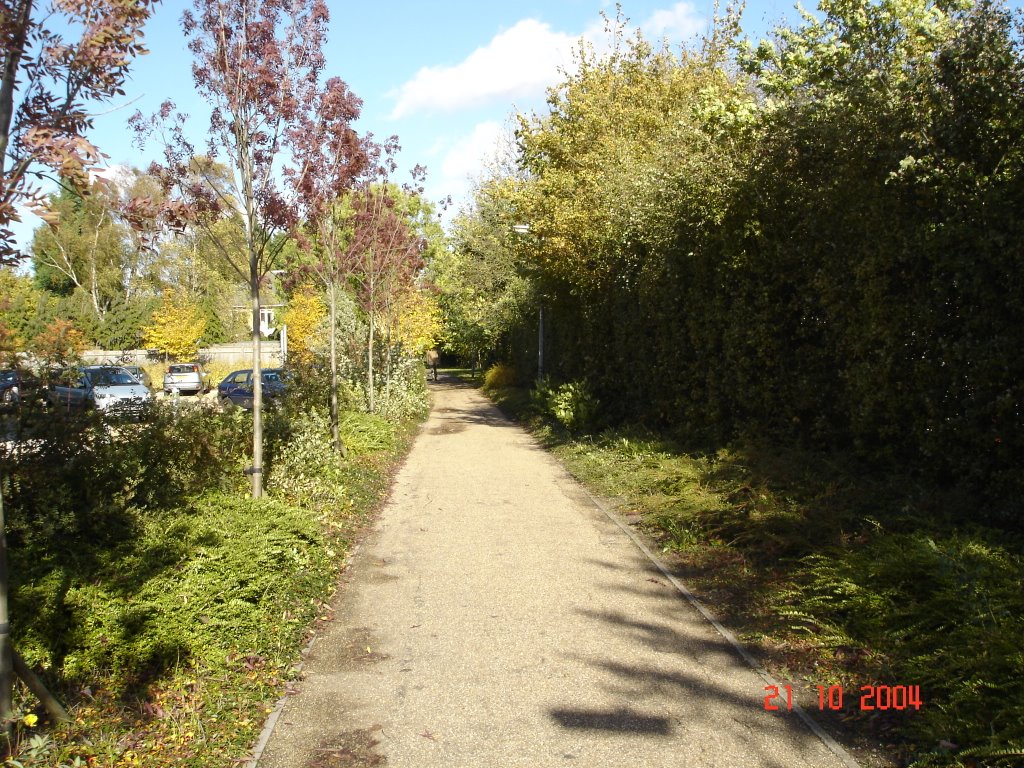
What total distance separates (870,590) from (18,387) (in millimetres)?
6405

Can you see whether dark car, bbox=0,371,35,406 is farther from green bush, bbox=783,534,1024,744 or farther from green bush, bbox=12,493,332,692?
green bush, bbox=783,534,1024,744

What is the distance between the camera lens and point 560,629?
5746 millimetres

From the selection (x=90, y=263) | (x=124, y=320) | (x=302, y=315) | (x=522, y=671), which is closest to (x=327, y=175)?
(x=522, y=671)

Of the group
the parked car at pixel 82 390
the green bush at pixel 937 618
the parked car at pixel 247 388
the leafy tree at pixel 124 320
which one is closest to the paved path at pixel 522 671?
the green bush at pixel 937 618

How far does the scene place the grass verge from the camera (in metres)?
3.99

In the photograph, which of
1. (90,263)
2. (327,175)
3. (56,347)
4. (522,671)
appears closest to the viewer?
(522,671)

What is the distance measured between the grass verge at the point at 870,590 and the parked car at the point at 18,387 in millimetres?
5552

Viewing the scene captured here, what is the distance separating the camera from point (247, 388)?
62.0 feet

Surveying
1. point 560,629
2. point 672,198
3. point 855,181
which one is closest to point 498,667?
point 560,629

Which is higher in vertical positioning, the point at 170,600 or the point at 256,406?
the point at 256,406

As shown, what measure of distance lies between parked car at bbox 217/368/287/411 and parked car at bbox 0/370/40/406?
3100 mm

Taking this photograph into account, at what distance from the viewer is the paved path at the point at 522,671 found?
403 centimetres

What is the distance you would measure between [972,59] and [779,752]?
18.9 feet

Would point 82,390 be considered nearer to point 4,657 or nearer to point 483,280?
point 4,657
